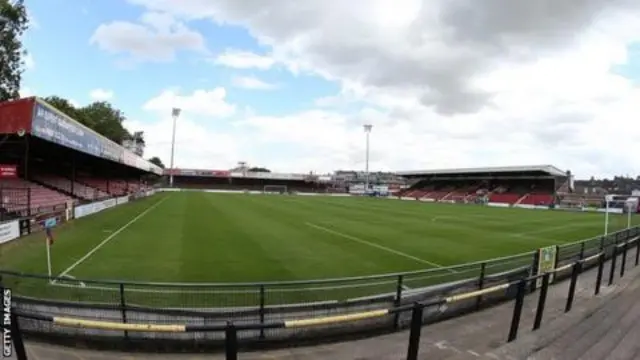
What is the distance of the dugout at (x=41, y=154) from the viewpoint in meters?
18.4

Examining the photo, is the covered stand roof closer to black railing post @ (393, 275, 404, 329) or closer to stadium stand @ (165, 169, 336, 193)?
stadium stand @ (165, 169, 336, 193)

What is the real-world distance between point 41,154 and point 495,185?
259 ft

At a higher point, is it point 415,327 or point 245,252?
point 415,327

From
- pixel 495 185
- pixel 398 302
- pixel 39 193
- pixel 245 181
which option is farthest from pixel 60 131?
pixel 245 181

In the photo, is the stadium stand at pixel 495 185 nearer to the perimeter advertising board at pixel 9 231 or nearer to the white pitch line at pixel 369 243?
the white pitch line at pixel 369 243

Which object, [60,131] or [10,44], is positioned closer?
[60,131]

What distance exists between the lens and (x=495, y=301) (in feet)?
36.6

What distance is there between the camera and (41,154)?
116 ft

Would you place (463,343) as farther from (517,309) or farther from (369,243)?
(369,243)

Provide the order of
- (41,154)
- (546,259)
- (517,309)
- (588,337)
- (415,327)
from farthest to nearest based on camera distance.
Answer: (41,154) → (546,259) → (588,337) → (517,309) → (415,327)

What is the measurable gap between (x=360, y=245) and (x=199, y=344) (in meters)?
15.0

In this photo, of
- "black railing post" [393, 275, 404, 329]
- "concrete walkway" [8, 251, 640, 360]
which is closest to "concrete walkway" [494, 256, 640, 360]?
"concrete walkway" [8, 251, 640, 360]

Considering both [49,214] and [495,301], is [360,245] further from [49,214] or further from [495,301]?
[49,214]

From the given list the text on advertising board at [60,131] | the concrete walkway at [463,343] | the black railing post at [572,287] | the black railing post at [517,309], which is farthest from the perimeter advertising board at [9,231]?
the black railing post at [572,287]
